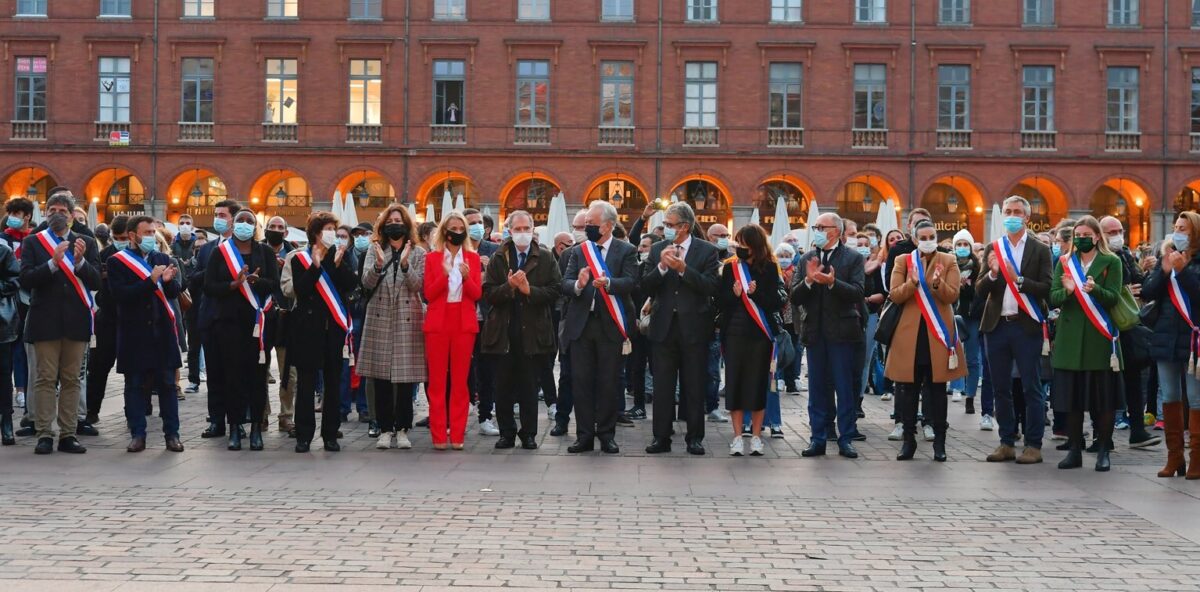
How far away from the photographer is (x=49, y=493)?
8422mm

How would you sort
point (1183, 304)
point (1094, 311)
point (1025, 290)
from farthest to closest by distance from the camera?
point (1025, 290)
point (1094, 311)
point (1183, 304)

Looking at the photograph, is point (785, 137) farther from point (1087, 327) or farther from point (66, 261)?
point (66, 261)

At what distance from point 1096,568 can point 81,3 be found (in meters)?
41.7

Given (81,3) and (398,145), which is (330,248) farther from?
(81,3)

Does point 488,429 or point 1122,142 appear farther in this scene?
point 1122,142

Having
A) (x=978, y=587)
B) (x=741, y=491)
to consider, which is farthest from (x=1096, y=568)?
(x=741, y=491)

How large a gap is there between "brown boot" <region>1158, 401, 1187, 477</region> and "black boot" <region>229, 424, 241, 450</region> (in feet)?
25.4

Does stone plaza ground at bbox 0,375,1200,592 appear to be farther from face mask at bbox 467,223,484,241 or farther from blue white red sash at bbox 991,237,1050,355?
face mask at bbox 467,223,484,241

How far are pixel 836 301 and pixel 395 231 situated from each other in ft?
12.9

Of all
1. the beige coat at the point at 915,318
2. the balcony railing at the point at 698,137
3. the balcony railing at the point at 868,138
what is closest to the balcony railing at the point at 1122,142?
the balcony railing at the point at 868,138

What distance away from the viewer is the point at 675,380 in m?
10.8

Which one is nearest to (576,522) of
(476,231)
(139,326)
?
(139,326)

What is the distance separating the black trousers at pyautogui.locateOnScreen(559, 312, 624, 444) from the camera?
10.8 metres

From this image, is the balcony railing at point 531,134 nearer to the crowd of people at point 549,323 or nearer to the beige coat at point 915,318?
the crowd of people at point 549,323
